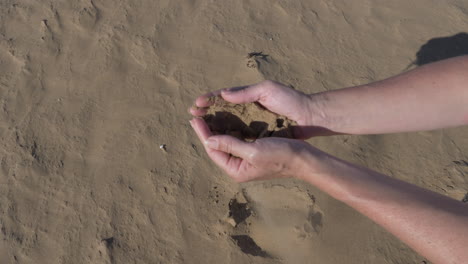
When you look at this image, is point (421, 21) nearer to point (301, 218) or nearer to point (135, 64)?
point (301, 218)

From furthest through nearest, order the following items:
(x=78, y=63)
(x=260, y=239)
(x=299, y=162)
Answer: (x=78, y=63), (x=260, y=239), (x=299, y=162)

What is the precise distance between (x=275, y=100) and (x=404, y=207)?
0.96m

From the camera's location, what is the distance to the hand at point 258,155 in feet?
5.56

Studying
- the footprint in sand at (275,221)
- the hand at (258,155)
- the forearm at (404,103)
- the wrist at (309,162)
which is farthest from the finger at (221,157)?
the forearm at (404,103)

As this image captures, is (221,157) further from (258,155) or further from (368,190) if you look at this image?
(368,190)

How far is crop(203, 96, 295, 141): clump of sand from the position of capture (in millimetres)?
2096

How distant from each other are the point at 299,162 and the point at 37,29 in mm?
2774

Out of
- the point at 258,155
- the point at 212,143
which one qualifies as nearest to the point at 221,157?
the point at 212,143

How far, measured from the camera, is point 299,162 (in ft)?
5.53

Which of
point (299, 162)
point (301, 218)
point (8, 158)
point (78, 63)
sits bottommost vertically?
point (8, 158)

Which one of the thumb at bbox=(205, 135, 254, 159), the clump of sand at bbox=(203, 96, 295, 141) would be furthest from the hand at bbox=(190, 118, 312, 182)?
the clump of sand at bbox=(203, 96, 295, 141)

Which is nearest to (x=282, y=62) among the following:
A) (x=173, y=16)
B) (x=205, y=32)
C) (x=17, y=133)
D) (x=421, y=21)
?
(x=205, y=32)

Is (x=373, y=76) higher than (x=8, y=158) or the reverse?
higher

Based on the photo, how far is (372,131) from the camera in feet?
6.96
